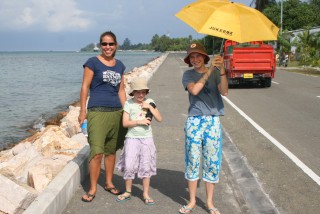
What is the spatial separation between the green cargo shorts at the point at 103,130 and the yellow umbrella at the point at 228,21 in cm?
141

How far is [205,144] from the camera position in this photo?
14.2 ft

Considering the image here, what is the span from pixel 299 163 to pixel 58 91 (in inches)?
954

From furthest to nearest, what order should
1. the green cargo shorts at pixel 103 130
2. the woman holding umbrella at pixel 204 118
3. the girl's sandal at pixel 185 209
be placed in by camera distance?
the green cargo shorts at pixel 103 130, the girl's sandal at pixel 185 209, the woman holding umbrella at pixel 204 118

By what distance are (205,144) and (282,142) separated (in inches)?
155

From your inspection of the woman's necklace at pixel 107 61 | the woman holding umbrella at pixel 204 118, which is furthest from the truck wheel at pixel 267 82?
the woman holding umbrella at pixel 204 118

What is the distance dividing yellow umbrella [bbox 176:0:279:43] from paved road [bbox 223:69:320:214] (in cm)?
196

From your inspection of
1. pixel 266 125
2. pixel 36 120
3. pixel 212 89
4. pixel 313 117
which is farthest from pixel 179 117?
pixel 36 120

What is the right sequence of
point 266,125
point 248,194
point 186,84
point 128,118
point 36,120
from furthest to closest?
point 36,120 < point 266,125 < point 248,194 < point 128,118 < point 186,84

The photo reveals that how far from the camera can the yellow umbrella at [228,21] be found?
3938 millimetres

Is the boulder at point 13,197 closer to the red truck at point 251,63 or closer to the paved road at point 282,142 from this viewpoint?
the paved road at point 282,142

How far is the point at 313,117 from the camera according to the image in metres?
10.5

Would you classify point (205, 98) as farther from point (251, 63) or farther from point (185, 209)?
point (251, 63)

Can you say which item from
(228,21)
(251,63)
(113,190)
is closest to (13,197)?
(113,190)

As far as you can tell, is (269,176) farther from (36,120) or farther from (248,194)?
(36,120)
